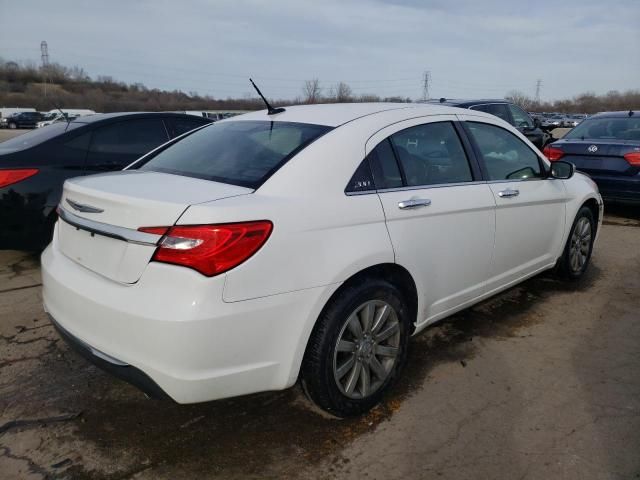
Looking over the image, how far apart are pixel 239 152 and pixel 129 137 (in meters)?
3.06

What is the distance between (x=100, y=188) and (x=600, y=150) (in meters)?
6.85

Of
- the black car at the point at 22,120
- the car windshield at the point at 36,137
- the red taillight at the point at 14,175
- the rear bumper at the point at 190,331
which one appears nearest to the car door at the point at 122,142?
the car windshield at the point at 36,137

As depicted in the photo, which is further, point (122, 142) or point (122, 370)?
point (122, 142)

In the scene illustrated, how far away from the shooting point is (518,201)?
12.0 feet

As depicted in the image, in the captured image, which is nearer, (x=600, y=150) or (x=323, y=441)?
(x=323, y=441)

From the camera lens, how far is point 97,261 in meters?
2.33

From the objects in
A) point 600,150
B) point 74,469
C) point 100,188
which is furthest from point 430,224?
point 600,150

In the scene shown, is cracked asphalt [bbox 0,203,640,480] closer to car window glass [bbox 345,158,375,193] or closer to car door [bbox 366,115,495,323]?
car door [bbox 366,115,495,323]

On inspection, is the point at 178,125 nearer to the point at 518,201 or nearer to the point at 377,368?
the point at 518,201

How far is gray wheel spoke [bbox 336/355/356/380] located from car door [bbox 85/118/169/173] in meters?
3.58

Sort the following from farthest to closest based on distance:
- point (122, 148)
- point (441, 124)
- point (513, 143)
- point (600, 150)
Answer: point (600, 150) < point (122, 148) < point (513, 143) < point (441, 124)

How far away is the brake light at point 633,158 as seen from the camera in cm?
679

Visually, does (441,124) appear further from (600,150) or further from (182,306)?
(600,150)

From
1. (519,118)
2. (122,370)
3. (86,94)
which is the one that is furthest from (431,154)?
(86,94)
